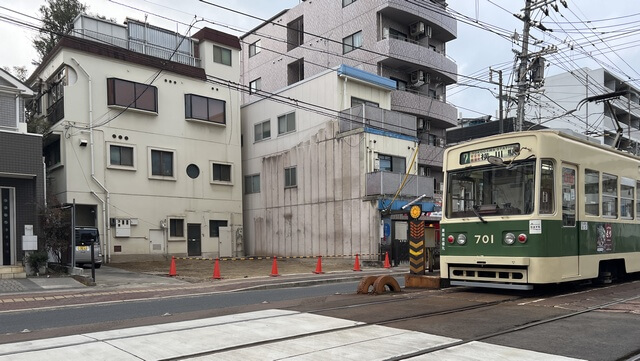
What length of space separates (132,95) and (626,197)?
22.7 m

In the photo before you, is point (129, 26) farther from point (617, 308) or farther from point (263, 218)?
point (617, 308)

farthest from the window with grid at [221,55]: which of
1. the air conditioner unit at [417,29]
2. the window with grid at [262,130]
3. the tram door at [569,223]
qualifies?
the tram door at [569,223]

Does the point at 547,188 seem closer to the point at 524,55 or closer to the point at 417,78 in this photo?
the point at 524,55

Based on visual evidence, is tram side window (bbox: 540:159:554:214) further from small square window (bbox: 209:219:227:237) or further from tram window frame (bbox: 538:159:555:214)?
small square window (bbox: 209:219:227:237)

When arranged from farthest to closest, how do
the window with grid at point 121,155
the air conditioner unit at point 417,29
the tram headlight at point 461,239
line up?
the air conditioner unit at point 417,29
the window with grid at point 121,155
the tram headlight at point 461,239

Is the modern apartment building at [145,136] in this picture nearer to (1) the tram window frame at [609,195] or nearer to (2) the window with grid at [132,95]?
(2) the window with grid at [132,95]

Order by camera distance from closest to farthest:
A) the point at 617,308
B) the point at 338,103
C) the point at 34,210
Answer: the point at 617,308
the point at 34,210
the point at 338,103

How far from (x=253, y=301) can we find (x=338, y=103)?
16541 millimetres

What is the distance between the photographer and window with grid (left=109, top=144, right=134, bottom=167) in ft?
82.4

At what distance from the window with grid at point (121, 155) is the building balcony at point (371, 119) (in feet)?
37.0

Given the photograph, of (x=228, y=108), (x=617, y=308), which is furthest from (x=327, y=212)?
(x=617, y=308)

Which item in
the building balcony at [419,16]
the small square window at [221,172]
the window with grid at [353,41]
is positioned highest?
the building balcony at [419,16]

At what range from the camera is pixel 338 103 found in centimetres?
2606

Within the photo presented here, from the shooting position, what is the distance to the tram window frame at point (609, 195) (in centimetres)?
1096
